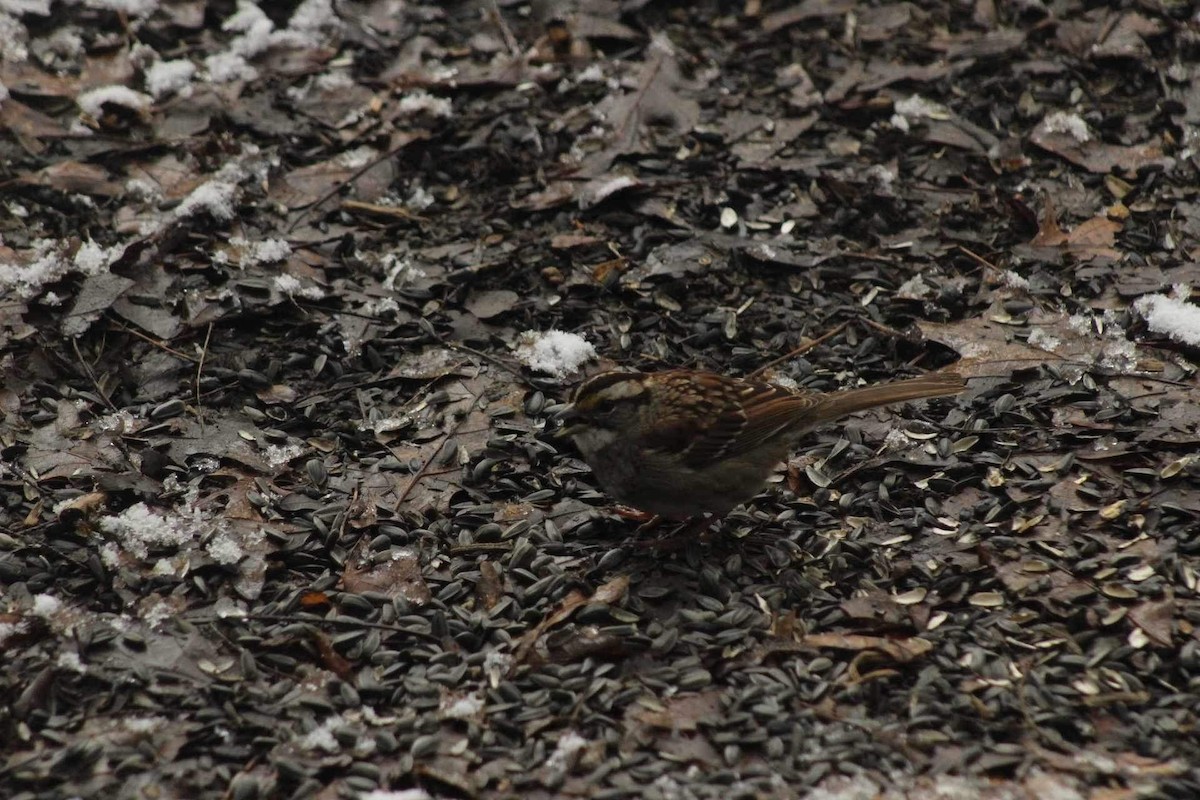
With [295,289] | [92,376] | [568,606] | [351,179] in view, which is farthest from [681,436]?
[351,179]

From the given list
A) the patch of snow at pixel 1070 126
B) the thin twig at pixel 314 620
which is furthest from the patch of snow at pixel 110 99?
the patch of snow at pixel 1070 126

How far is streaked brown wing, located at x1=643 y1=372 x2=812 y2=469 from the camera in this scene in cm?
501

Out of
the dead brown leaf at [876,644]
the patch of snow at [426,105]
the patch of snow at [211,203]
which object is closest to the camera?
the dead brown leaf at [876,644]

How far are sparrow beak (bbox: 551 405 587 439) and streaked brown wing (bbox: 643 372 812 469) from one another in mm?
280

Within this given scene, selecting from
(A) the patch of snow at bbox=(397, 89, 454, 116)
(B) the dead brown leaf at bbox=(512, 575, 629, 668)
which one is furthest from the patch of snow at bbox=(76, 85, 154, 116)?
(B) the dead brown leaf at bbox=(512, 575, 629, 668)

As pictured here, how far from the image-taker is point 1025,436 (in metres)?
5.56

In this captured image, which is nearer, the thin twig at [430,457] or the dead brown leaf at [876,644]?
the dead brown leaf at [876,644]

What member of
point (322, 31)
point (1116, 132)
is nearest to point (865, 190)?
point (1116, 132)

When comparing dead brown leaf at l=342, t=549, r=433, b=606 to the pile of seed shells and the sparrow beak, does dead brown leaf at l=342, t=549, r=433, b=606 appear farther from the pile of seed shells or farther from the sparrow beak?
the sparrow beak

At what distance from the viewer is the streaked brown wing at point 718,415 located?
501 cm

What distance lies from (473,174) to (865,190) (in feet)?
7.15

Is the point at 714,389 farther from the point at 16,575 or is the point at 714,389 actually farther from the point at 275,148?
the point at 275,148

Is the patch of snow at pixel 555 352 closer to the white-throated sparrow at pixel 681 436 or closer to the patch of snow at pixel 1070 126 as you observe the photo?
the white-throated sparrow at pixel 681 436

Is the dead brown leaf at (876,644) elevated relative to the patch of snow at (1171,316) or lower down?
lower down
